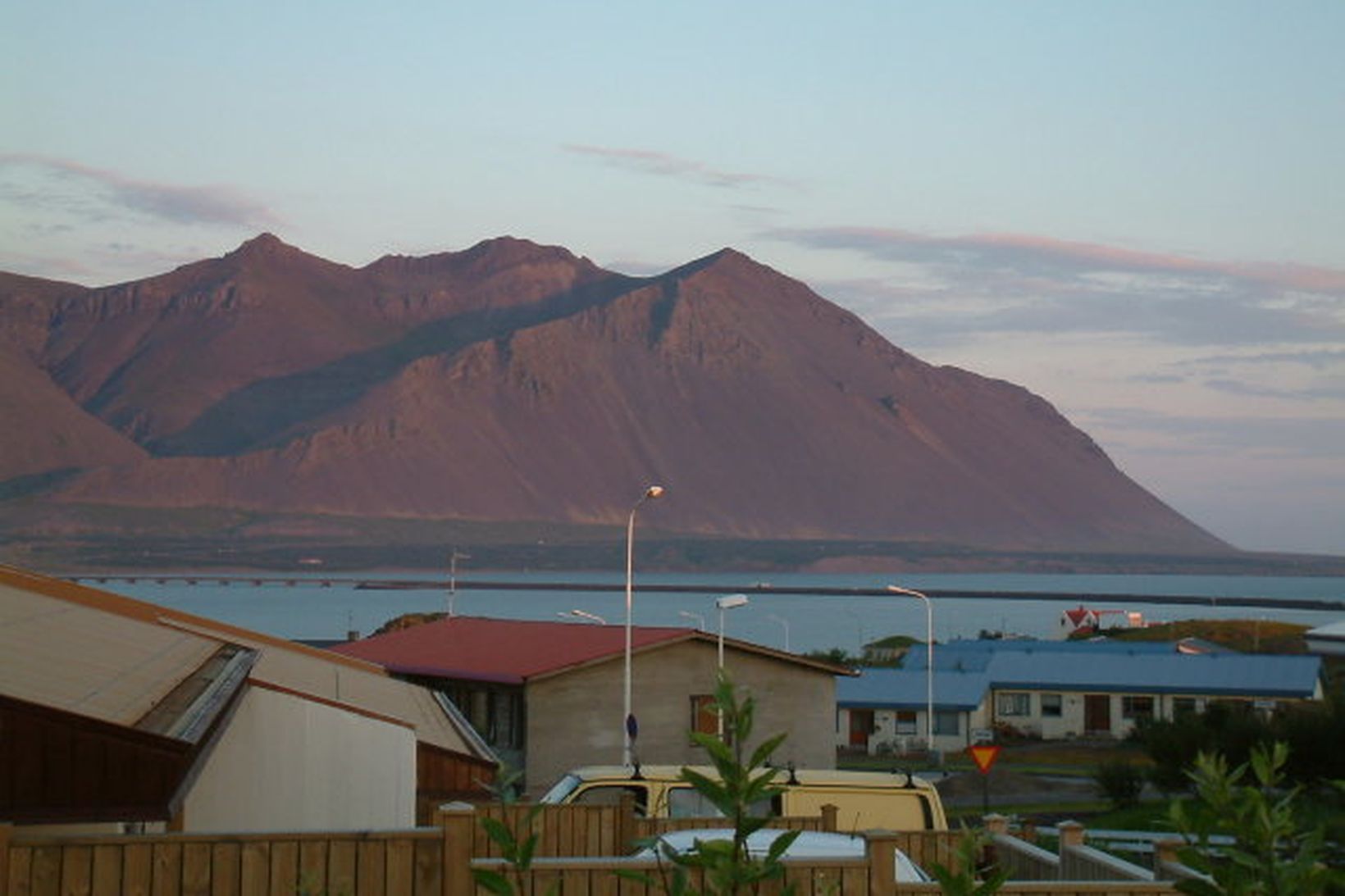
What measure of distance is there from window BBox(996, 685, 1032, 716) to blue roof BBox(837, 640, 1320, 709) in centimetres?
44

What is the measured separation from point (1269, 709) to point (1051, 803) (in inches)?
853

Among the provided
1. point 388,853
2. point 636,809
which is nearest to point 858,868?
point 388,853

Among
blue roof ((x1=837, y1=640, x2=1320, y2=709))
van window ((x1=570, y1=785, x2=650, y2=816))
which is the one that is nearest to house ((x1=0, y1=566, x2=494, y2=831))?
van window ((x1=570, y1=785, x2=650, y2=816))

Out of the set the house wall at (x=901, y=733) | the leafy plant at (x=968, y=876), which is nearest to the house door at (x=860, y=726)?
the house wall at (x=901, y=733)

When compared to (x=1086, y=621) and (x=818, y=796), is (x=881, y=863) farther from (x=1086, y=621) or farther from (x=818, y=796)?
(x=1086, y=621)

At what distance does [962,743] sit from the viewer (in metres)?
82.6

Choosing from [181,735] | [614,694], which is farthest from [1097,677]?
[181,735]

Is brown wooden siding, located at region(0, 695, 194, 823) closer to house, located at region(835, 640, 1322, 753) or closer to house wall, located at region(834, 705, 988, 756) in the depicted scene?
house, located at region(835, 640, 1322, 753)

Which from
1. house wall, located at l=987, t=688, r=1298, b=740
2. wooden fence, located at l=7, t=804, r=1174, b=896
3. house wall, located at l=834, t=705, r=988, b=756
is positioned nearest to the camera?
wooden fence, located at l=7, t=804, r=1174, b=896

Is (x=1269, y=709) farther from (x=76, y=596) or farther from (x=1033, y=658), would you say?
(x=76, y=596)

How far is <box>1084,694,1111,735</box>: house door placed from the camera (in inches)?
3329

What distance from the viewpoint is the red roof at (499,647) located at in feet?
149

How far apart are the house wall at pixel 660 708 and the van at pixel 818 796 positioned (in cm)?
2572

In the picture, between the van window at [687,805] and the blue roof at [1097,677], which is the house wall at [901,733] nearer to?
the blue roof at [1097,677]
